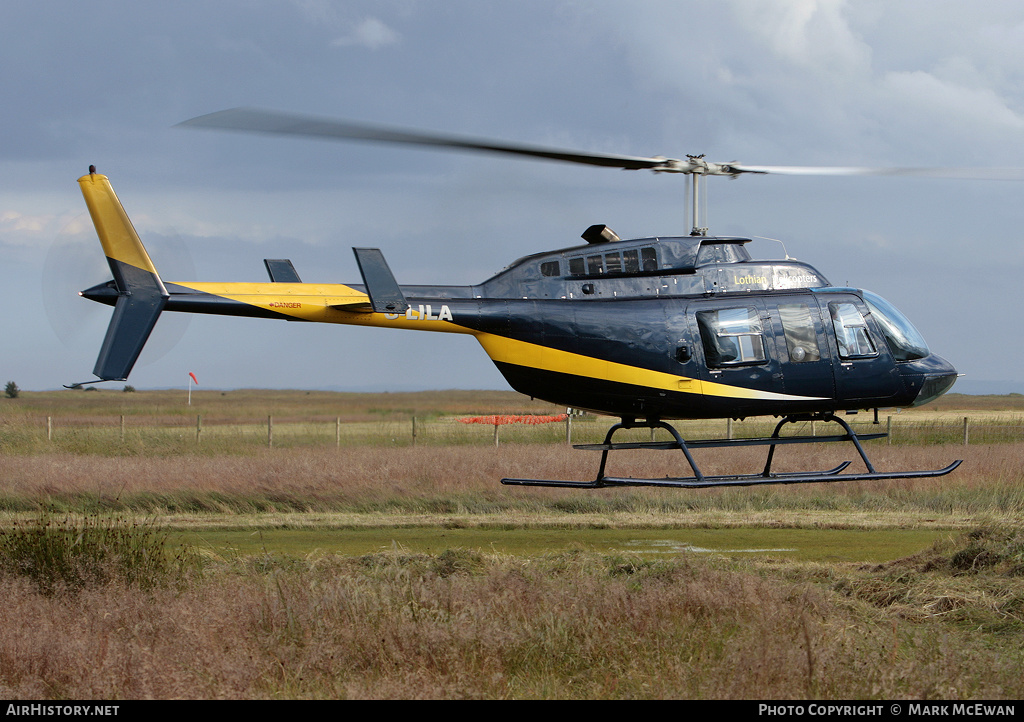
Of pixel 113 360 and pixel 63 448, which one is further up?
pixel 113 360

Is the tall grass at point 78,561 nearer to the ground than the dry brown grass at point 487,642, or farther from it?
farther from it

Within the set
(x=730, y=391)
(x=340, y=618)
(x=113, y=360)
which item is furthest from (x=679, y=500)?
(x=113, y=360)

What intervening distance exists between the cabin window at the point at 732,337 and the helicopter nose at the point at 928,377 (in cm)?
234

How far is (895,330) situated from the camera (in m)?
12.7

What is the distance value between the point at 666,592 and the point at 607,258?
4483 mm

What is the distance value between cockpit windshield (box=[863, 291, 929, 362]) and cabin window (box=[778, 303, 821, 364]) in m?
1.02

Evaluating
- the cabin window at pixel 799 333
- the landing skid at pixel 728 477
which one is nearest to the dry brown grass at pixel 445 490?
the landing skid at pixel 728 477

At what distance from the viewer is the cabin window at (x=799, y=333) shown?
1222 centimetres

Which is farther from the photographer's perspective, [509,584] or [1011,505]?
[1011,505]

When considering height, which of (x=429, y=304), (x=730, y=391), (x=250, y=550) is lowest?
(x=250, y=550)

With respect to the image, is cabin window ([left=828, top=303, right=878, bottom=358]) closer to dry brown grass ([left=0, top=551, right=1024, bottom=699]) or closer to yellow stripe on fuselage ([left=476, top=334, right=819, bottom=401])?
yellow stripe on fuselage ([left=476, top=334, right=819, bottom=401])

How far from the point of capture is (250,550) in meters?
15.4

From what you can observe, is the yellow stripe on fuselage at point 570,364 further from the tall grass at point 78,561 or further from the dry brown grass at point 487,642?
the tall grass at point 78,561

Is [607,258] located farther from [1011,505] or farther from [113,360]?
[1011,505]
